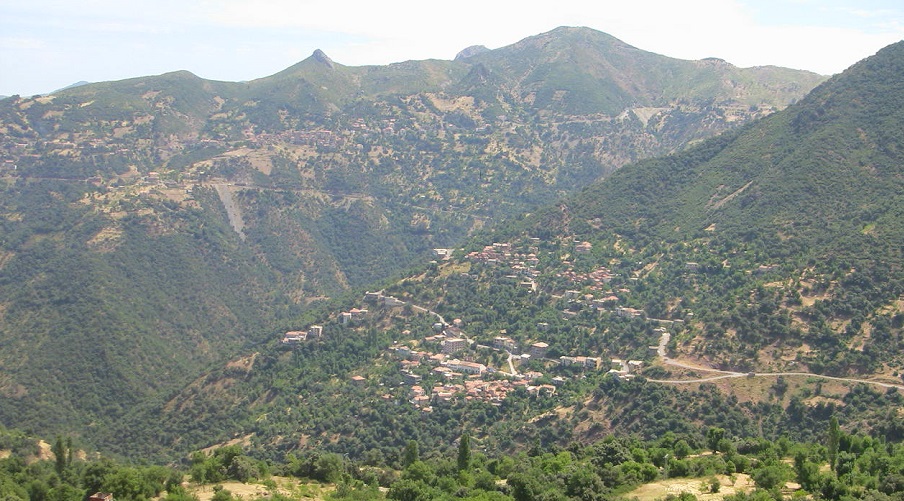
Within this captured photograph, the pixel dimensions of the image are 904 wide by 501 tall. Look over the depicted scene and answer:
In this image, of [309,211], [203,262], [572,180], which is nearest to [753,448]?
[203,262]

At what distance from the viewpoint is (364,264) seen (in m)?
163

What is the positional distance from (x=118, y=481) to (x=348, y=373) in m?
48.0

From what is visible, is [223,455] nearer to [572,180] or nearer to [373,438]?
[373,438]

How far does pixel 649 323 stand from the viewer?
8862cm

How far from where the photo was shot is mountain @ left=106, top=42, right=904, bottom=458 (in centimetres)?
7138

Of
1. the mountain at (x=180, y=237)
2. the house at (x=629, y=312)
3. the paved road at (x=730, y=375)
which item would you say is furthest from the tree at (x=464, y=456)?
the house at (x=629, y=312)

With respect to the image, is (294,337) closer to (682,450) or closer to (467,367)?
(467,367)

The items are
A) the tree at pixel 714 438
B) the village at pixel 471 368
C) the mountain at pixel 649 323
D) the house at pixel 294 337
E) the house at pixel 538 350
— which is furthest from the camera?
the house at pixel 294 337

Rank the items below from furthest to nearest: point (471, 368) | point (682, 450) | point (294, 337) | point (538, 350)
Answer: point (294, 337) < point (538, 350) < point (471, 368) < point (682, 450)

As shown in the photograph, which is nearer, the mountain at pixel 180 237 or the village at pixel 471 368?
the village at pixel 471 368

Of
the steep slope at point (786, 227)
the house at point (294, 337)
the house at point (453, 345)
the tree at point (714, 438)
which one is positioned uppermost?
the steep slope at point (786, 227)

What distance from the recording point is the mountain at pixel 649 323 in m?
71.4

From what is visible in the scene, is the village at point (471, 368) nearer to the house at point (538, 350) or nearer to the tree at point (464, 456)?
the house at point (538, 350)

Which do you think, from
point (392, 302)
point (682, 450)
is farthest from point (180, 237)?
point (682, 450)
